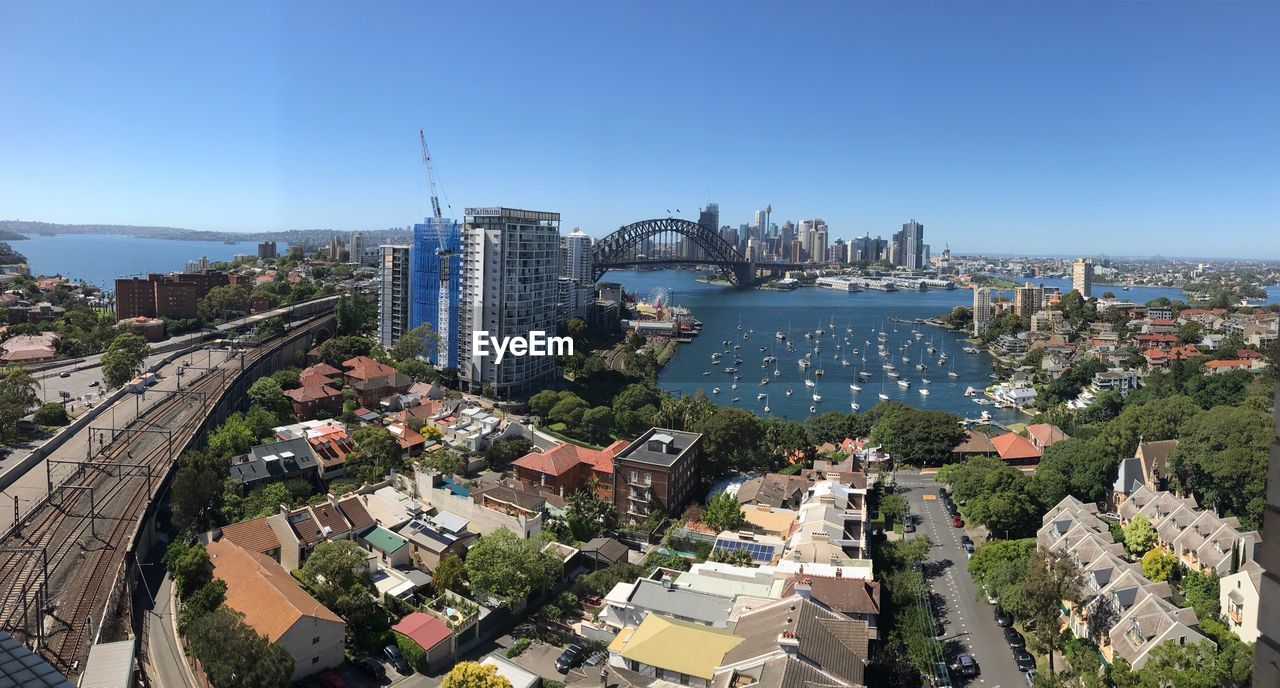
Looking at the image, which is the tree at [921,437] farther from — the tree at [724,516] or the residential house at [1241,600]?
the residential house at [1241,600]

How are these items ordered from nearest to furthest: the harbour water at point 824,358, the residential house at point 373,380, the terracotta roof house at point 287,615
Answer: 1. the terracotta roof house at point 287,615
2. the residential house at point 373,380
3. the harbour water at point 824,358

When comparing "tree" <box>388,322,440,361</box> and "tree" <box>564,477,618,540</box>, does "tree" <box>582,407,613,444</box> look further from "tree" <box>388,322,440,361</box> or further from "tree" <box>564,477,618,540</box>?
"tree" <box>388,322,440,361</box>

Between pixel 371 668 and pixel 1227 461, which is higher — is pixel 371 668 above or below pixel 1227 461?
below

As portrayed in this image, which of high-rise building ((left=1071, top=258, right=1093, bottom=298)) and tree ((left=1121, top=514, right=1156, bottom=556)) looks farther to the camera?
high-rise building ((left=1071, top=258, right=1093, bottom=298))

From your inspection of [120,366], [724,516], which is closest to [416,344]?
[120,366]

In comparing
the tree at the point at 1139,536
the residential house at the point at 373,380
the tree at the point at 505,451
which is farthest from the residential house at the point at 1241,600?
the residential house at the point at 373,380

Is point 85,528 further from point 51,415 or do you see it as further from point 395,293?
point 395,293

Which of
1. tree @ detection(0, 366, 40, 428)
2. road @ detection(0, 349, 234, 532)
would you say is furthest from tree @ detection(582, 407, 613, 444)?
tree @ detection(0, 366, 40, 428)
